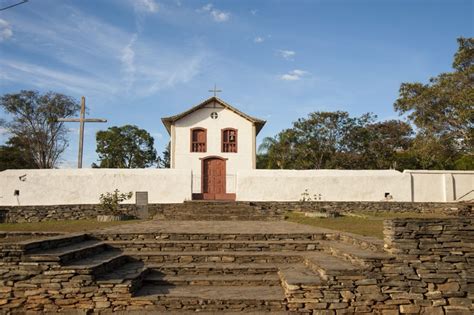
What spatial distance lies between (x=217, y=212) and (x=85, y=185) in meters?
7.27

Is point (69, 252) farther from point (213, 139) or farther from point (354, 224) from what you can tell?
point (213, 139)

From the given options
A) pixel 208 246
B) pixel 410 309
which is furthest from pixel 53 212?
pixel 410 309

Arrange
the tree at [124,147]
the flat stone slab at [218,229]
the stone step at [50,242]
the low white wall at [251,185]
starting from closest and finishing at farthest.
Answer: the stone step at [50,242] < the flat stone slab at [218,229] < the low white wall at [251,185] < the tree at [124,147]

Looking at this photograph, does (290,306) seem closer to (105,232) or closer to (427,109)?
(105,232)

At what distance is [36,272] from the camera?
6039 mm

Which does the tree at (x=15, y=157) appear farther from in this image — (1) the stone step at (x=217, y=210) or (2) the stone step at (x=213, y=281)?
(2) the stone step at (x=213, y=281)

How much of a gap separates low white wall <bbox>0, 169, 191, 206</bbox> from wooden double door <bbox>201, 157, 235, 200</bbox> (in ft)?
4.87

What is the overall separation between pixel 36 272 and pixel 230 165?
14927 mm

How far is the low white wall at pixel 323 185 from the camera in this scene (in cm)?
1886

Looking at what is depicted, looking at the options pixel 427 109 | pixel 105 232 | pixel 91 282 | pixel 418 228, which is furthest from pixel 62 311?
pixel 427 109

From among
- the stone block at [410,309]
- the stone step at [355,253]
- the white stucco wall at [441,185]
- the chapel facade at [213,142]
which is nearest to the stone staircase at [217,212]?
the chapel facade at [213,142]

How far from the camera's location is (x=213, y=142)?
68.5ft

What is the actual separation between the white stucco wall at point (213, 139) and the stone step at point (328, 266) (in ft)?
43.1

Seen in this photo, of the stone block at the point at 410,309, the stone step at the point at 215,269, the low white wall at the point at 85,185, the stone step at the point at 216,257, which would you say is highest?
the low white wall at the point at 85,185
